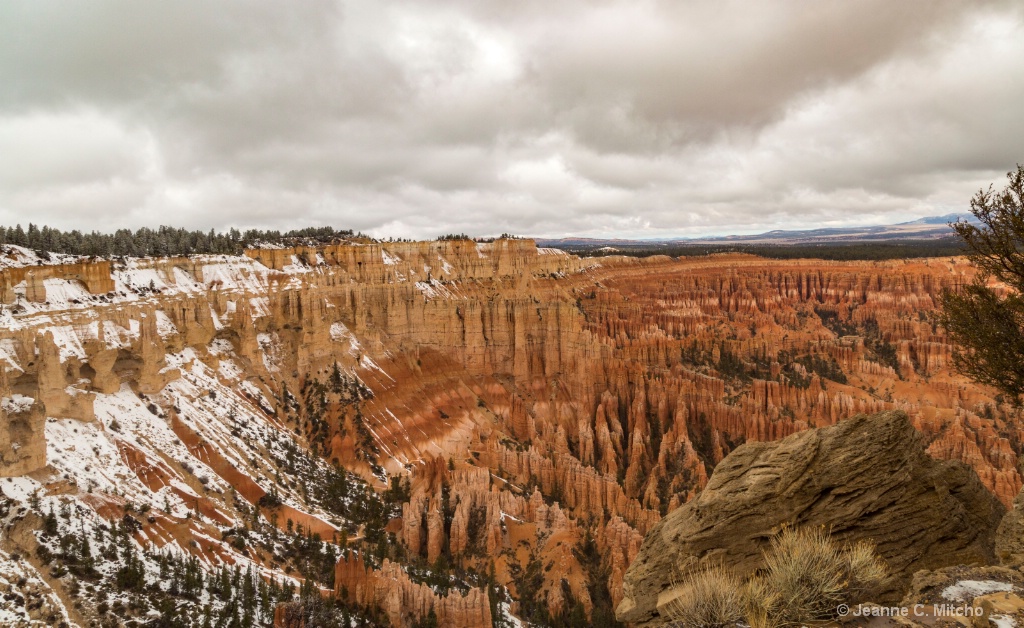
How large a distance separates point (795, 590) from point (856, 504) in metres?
3.39

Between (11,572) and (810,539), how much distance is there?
2852cm

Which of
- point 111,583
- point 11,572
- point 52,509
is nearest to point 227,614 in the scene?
point 111,583

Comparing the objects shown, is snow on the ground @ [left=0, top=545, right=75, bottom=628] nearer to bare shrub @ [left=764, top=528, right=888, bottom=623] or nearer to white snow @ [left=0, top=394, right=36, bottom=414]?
white snow @ [left=0, top=394, right=36, bottom=414]

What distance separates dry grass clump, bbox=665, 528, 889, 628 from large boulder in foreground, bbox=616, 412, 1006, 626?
1.31 m

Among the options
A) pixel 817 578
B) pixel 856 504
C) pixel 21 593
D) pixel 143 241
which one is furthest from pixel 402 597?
pixel 143 241

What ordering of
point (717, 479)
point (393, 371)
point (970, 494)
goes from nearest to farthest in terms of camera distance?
point (970, 494), point (717, 479), point (393, 371)

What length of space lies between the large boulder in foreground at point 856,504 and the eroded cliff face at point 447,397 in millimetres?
17110

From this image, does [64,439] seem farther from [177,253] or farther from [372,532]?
[177,253]

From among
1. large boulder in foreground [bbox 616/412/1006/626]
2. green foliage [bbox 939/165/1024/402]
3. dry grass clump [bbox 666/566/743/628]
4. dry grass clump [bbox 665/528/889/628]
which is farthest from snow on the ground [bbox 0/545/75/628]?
green foliage [bbox 939/165/1024/402]

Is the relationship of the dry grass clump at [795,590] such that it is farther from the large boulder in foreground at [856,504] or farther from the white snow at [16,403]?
the white snow at [16,403]

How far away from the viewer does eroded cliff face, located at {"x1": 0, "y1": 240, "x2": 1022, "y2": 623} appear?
31.1m

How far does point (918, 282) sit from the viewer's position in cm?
9750

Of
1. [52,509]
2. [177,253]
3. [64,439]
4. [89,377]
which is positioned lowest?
[52,509]

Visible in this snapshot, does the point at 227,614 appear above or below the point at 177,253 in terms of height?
below
